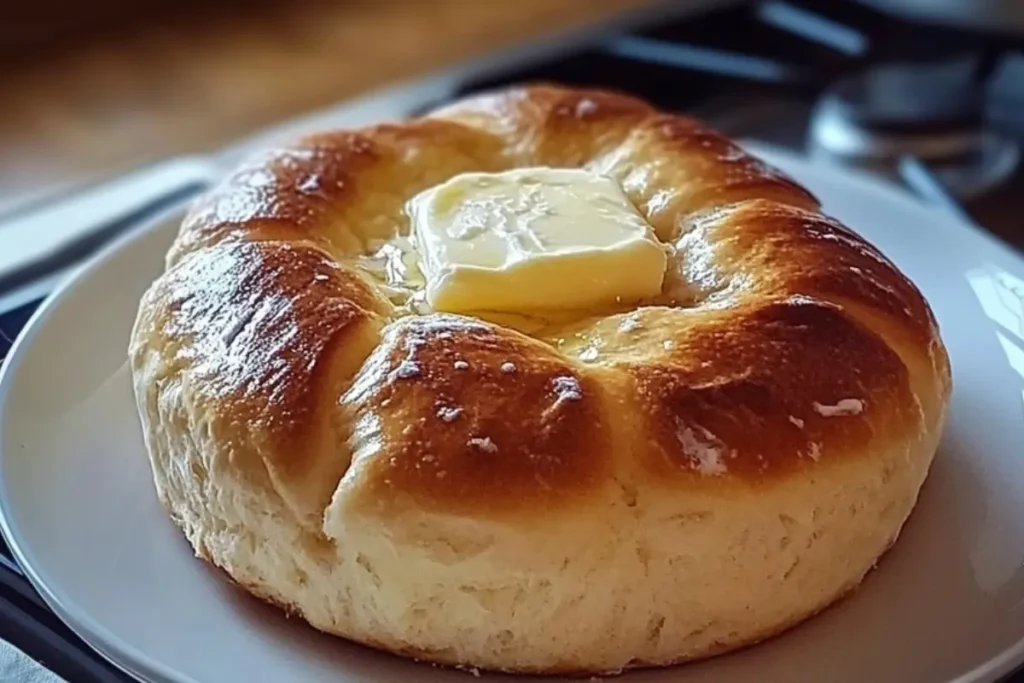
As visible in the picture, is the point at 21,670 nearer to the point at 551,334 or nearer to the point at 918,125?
the point at 551,334

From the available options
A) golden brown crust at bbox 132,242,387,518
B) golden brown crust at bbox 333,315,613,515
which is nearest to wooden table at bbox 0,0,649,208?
golden brown crust at bbox 132,242,387,518

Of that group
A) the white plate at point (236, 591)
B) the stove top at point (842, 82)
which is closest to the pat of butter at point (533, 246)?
the white plate at point (236, 591)

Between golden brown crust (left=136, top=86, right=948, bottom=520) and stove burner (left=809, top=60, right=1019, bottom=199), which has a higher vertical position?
golden brown crust (left=136, top=86, right=948, bottom=520)

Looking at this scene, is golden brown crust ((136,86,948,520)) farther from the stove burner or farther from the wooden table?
the wooden table

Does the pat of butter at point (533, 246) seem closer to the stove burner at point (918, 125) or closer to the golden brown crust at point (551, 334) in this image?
the golden brown crust at point (551, 334)

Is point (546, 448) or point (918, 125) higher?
point (546, 448)

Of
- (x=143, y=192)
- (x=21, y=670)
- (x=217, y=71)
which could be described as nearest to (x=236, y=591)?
(x=21, y=670)

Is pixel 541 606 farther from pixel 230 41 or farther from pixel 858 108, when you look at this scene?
pixel 230 41
